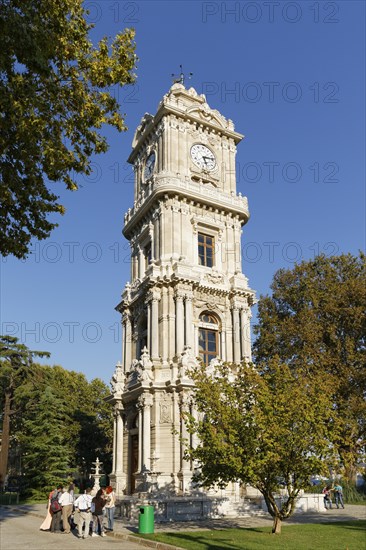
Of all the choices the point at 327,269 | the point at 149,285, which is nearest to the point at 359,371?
the point at 327,269

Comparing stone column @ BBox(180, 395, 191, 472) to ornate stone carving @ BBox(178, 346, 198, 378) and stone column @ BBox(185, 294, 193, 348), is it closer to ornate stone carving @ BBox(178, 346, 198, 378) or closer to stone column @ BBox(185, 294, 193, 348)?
ornate stone carving @ BBox(178, 346, 198, 378)

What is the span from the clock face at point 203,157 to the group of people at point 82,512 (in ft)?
78.7

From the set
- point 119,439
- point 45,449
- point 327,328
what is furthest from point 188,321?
point 45,449

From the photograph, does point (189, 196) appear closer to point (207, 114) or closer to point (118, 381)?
point (207, 114)

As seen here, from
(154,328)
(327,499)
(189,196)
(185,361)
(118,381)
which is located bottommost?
(327,499)

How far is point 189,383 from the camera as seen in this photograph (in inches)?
1105

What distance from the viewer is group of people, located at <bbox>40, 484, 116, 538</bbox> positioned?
17.8 metres

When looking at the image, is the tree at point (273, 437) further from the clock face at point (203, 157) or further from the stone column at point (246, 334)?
the clock face at point (203, 157)

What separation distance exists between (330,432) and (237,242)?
2063 centimetres

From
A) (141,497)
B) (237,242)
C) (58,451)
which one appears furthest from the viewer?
(58,451)

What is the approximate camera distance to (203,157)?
37156 mm

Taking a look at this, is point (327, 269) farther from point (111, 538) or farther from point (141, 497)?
point (111, 538)

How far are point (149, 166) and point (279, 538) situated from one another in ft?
92.2

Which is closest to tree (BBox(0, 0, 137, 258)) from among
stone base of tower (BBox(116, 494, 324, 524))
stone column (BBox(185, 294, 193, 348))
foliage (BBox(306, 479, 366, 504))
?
stone base of tower (BBox(116, 494, 324, 524))
